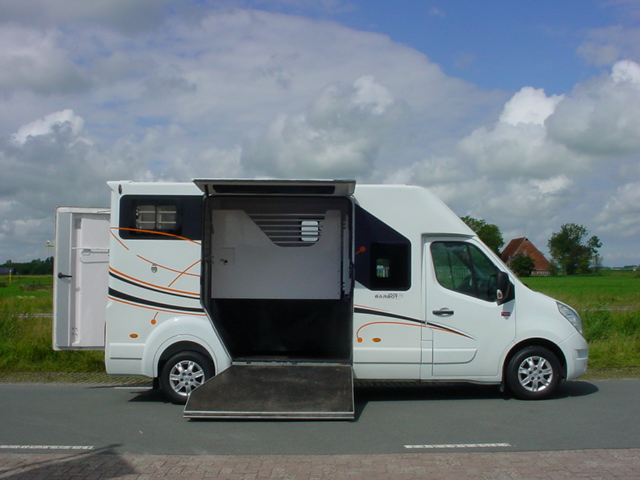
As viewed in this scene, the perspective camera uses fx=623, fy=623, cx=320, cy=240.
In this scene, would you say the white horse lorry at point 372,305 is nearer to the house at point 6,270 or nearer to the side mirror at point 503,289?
the side mirror at point 503,289

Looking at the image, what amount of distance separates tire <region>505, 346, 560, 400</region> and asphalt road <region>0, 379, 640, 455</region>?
0.17 metres

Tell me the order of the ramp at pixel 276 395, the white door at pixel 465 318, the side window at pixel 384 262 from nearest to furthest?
the ramp at pixel 276 395, the white door at pixel 465 318, the side window at pixel 384 262

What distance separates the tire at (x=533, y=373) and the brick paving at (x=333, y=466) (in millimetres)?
2148

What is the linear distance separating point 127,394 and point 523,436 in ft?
17.5

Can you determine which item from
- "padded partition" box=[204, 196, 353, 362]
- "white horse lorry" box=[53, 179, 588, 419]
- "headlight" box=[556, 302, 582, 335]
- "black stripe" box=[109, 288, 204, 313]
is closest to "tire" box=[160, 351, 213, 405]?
"white horse lorry" box=[53, 179, 588, 419]

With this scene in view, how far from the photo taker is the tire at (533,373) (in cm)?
779

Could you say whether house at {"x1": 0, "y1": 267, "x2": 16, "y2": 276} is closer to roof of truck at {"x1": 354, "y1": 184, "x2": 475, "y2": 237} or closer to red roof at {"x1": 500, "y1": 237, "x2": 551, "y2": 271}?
red roof at {"x1": 500, "y1": 237, "x2": 551, "y2": 271}

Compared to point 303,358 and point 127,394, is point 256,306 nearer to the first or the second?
point 303,358

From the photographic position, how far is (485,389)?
8789mm

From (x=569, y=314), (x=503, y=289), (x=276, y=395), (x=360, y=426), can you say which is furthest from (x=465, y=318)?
(x=276, y=395)

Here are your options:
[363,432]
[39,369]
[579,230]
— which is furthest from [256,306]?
[579,230]

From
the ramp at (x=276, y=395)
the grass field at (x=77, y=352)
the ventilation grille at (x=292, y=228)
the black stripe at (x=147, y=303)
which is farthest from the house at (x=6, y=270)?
the ramp at (x=276, y=395)

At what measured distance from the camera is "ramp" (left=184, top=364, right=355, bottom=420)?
693cm

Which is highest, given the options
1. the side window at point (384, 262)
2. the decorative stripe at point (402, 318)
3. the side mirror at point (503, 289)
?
the side window at point (384, 262)
